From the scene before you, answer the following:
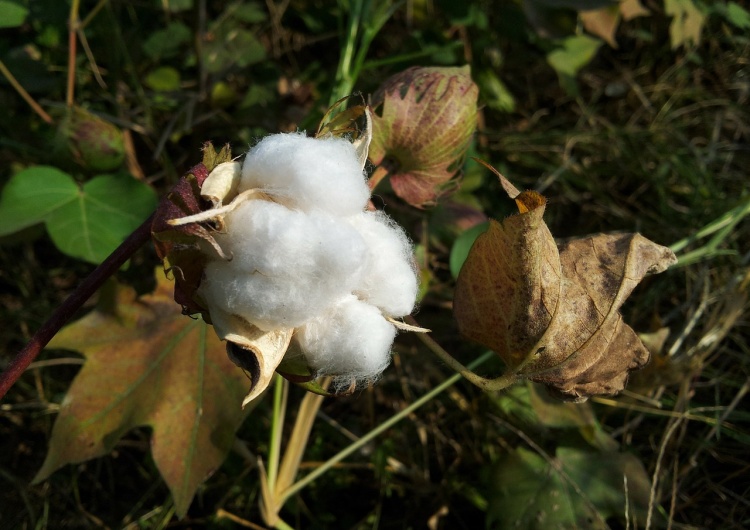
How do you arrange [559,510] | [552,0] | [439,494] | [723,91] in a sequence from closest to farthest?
1. [559,510]
2. [439,494]
3. [552,0]
4. [723,91]

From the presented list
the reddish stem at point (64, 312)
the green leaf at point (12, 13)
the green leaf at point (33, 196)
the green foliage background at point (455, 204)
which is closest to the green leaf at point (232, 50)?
the green foliage background at point (455, 204)

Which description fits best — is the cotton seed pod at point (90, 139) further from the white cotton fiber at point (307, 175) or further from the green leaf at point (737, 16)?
the green leaf at point (737, 16)

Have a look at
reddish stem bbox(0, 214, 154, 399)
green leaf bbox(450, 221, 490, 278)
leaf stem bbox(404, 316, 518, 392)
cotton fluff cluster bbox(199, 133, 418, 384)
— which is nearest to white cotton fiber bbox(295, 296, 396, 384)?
cotton fluff cluster bbox(199, 133, 418, 384)

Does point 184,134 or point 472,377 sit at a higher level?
point 472,377

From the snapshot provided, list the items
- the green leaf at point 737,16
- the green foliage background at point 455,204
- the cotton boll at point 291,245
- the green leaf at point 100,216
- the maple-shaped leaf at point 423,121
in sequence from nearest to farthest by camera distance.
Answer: the cotton boll at point 291,245
the maple-shaped leaf at point 423,121
the green leaf at point 100,216
the green foliage background at point 455,204
the green leaf at point 737,16

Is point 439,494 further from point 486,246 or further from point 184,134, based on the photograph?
point 184,134

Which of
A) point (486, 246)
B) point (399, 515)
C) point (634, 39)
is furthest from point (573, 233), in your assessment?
point (486, 246)

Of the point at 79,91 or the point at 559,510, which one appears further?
the point at 79,91

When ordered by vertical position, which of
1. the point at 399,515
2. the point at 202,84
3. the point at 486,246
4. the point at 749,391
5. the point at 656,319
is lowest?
the point at 399,515

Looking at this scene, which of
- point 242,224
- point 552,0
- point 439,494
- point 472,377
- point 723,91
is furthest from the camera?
point 723,91
